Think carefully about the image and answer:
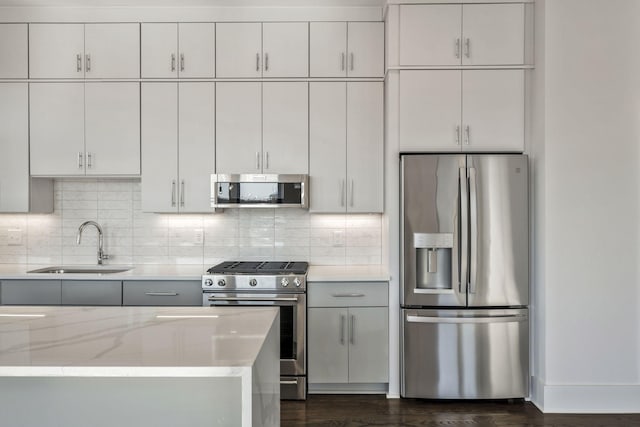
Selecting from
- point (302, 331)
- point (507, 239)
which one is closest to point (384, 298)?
point (302, 331)

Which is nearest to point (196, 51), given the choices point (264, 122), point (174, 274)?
point (264, 122)

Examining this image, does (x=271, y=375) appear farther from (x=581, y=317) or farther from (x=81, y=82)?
(x=81, y=82)

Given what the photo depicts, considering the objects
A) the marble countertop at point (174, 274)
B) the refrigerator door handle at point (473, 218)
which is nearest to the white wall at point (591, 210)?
the refrigerator door handle at point (473, 218)

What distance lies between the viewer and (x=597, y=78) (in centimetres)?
302

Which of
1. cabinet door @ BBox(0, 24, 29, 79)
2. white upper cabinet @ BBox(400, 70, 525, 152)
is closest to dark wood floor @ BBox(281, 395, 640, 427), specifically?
white upper cabinet @ BBox(400, 70, 525, 152)

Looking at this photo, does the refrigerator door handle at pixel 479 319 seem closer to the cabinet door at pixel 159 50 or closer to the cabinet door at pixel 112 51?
the cabinet door at pixel 159 50

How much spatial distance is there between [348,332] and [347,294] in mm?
268

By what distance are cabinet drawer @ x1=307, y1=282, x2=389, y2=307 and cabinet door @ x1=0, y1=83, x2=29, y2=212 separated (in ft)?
7.75

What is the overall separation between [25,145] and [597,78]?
4.11m

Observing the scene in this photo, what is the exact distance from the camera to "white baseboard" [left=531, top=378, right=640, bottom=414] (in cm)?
303

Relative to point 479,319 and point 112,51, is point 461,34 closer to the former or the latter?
point 479,319

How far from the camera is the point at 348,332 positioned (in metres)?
3.25

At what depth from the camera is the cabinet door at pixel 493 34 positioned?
3207 mm

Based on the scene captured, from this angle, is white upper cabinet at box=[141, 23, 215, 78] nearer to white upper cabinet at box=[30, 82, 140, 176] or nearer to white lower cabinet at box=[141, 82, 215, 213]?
white lower cabinet at box=[141, 82, 215, 213]
